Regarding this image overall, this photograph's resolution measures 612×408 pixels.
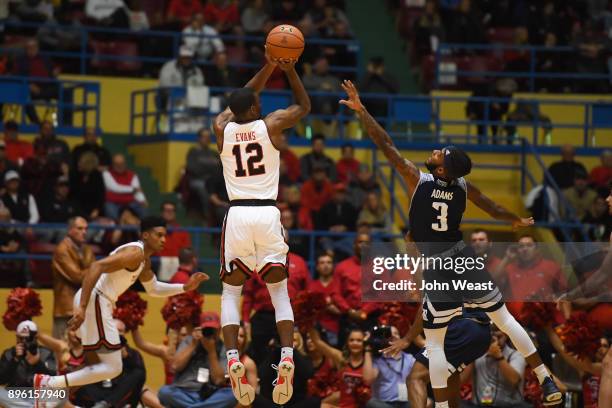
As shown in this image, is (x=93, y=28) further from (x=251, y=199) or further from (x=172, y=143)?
(x=251, y=199)

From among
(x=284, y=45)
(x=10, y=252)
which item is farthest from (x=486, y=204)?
(x=10, y=252)

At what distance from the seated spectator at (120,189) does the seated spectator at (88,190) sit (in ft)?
0.61

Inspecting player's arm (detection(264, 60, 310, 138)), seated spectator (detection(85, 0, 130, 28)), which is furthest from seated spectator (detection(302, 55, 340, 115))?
player's arm (detection(264, 60, 310, 138))

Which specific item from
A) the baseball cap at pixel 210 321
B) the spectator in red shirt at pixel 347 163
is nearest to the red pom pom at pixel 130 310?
the baseball cap at pixel 210 321

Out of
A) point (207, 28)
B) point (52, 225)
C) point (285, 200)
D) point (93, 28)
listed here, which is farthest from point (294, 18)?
point (52, 225)

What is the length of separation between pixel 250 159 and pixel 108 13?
12.2 meters

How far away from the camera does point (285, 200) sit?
19.4 meters

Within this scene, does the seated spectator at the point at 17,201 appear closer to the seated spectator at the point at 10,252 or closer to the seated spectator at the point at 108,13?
the seated spectator at the point at 10,252

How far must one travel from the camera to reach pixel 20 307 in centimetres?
1530

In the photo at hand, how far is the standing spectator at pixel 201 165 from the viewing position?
20188 mm

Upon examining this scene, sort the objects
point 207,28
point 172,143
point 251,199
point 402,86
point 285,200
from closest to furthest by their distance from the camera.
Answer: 1. point 251,199
2. point 285,200
3. point 172,143
4. point 207,28
5. point 402,86

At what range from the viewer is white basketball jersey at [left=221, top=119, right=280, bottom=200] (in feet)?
39.2

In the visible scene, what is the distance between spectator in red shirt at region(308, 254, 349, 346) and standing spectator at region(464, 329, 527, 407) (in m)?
2.00

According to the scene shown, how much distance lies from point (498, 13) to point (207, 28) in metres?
6.00
